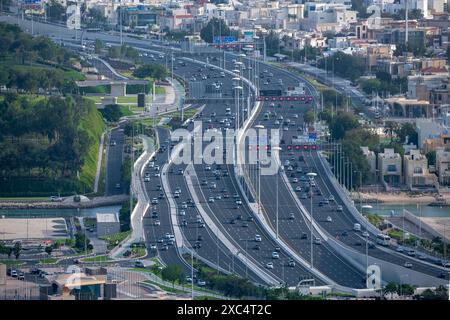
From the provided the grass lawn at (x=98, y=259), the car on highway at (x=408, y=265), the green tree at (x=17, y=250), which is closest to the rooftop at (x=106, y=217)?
the green tree at (x=17, y=250)

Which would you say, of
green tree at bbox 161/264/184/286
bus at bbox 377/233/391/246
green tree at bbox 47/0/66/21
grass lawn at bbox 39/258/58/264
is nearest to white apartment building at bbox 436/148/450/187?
bus at bbox 377/233/391/246

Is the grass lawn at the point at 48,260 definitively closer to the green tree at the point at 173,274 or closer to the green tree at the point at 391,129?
the green tree at the point at 173,274

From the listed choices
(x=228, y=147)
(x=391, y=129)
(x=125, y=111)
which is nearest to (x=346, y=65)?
(x=125, y=111)

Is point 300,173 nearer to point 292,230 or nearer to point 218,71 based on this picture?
point 292,230

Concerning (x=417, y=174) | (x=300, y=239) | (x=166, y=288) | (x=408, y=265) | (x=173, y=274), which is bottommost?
(x=417, y=174)

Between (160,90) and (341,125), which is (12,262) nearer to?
(341,125)
